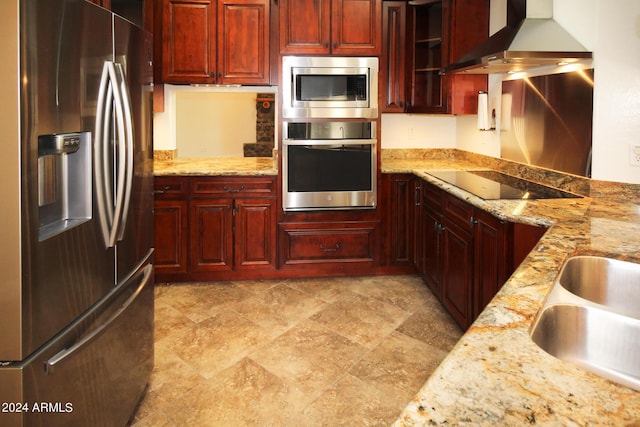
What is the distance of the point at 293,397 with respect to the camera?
7.24 ft

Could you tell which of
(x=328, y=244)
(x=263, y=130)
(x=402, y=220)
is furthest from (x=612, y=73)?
(x=263, y=130)

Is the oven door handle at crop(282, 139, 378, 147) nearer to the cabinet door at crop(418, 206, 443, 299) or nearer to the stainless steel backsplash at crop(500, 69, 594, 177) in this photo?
the cabinet door at crop(418, 206, 443, 299)

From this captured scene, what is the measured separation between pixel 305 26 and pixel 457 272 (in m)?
2.15

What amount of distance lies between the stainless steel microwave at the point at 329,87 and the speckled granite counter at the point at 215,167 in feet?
1.59

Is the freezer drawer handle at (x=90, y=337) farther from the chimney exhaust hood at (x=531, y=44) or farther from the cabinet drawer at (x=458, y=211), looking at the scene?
the chimney exhaust hood at (x=531, y=44)

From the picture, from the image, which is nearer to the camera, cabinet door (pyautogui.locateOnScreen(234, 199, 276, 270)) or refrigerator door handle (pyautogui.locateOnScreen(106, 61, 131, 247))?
refrigerator door handle (pyautogui.locateOnScreen(106, 61, 131, 247))

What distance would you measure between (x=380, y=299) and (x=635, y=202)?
1.71 metres

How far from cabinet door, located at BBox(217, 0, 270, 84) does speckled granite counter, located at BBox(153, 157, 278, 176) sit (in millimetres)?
673

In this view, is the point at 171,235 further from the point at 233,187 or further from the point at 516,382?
the point at 516,382

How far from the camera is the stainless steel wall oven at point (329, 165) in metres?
3.68

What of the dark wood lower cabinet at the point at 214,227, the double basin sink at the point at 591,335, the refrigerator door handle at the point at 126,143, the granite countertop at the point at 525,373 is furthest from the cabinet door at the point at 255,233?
the double basin sink at the point at 591,335

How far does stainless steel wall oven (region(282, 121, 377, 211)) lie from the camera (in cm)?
368

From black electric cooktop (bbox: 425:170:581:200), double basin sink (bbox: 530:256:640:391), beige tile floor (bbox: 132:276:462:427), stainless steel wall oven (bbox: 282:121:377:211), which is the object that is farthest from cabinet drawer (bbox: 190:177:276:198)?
double basin sink (bbox: 530:256:640:391)

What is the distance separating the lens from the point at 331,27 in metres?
3.65
